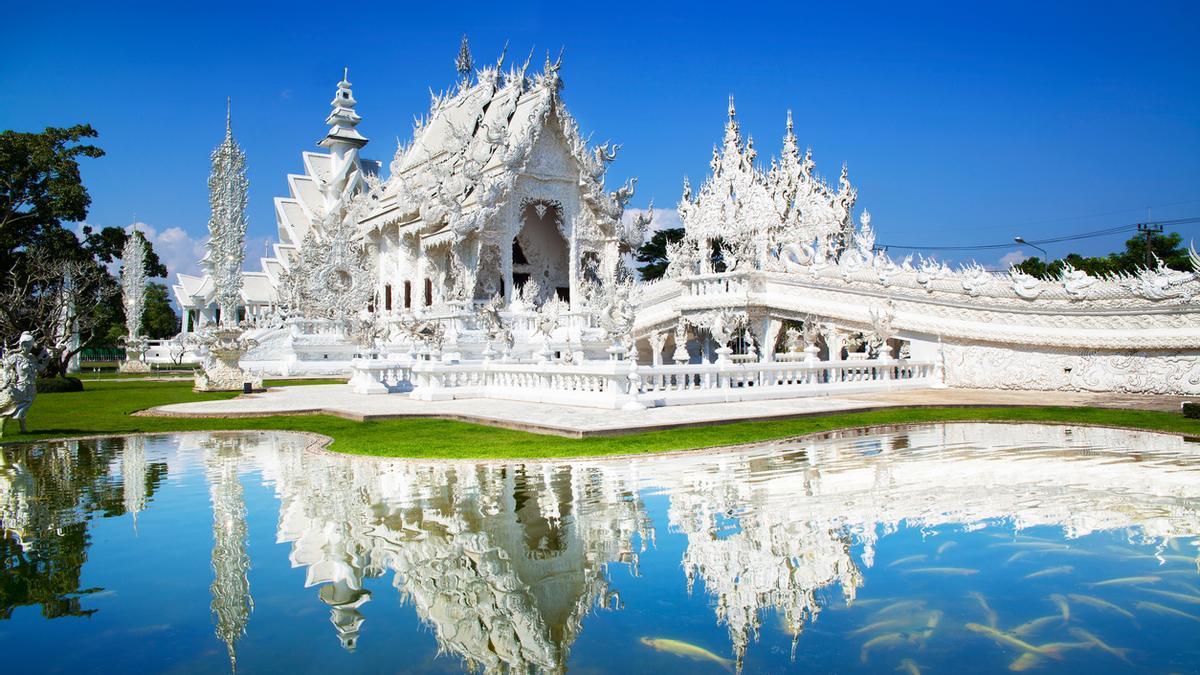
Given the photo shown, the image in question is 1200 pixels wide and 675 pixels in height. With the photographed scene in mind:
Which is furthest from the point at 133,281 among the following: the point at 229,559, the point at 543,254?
the point at 229,559

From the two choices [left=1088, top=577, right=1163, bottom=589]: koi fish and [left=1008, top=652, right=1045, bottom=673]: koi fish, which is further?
[left=1088, top=577, right=1163, bottom=589]: koi fish

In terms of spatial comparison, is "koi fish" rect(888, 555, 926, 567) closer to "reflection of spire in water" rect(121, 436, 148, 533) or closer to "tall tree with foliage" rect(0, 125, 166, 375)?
"reflection of spire in water" rect(121, 436, 148, 533)

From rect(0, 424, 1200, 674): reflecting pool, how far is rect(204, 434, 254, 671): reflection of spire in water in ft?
0.07

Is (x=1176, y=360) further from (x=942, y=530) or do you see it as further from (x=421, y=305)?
(x=421, y=305)

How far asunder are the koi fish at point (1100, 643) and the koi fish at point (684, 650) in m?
1.29

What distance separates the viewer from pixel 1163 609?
3.48 meters

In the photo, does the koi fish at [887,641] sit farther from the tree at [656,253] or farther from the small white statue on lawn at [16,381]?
the tree at [656,253]

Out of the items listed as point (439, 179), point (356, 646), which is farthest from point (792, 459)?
point (439, 179)

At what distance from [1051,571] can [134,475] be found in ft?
21.5

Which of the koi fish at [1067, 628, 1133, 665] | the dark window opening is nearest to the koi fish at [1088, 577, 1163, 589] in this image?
the koi fish at [1067, 628, 1133, 665]

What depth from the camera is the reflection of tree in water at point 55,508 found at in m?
3.88

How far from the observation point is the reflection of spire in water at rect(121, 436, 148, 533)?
5.83m

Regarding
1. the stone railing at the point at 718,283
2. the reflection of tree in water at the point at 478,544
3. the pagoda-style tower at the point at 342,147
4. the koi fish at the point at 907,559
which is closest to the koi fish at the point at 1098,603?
the koi fish at the point at 907,559

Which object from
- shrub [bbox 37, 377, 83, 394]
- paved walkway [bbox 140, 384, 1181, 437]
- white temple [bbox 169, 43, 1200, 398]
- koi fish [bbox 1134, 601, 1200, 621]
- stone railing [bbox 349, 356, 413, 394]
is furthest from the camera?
shrub [bbox 37, 377, 83, 394]
